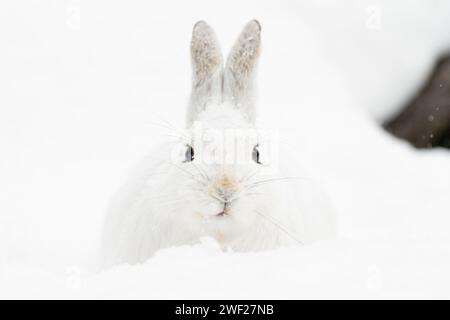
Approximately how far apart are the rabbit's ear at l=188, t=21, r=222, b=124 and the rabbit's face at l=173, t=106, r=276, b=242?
0.37m

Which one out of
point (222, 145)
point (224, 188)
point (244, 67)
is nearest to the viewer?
point (224, 188)

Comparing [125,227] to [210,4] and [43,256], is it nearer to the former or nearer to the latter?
[43,256]

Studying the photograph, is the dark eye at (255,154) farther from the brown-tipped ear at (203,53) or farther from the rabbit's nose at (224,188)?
the brown-tipped ear at (203,53)

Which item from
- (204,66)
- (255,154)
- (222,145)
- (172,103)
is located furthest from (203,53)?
(172,103)

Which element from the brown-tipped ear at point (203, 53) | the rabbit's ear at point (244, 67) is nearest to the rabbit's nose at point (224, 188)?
the rabbit's ear at point (244, 67)

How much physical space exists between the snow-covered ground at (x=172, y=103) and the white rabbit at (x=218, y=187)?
0.22 metres

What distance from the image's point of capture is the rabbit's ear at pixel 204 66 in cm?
369

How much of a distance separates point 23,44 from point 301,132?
114 inches

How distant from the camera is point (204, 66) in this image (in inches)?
148

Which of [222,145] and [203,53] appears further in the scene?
[203,53]

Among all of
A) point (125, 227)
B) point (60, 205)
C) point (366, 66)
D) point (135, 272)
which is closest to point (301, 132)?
point (366, 66)

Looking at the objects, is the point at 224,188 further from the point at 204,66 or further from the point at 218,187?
the point at 204,66

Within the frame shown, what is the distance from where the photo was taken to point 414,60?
8172mm

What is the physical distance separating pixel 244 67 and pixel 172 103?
3175mm
